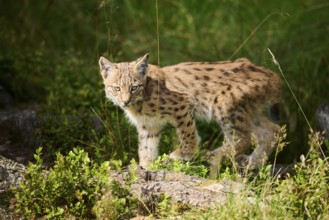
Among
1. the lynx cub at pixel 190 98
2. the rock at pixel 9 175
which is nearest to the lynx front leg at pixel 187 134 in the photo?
the lynx cub at pixel 190 98

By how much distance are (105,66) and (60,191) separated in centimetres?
215

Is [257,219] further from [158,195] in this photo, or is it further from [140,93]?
[140,93]

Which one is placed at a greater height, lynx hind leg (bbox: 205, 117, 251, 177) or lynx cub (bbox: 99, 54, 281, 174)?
lynx cub (bbox: 99, 54, 281, 174)

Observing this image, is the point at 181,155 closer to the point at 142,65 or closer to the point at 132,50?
the point at 142,65

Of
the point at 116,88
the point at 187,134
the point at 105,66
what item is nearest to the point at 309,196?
the point at 187,134

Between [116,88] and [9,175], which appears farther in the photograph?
[116,88]

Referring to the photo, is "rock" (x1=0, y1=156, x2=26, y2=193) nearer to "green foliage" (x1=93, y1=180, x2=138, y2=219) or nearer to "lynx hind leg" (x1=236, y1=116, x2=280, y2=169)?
"green foliage" (x1=93, y1=180, x2=138, y2=219)

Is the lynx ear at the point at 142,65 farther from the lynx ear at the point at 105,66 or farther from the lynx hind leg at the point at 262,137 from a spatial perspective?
the lynx hind leg at the point at 262,137

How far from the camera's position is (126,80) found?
286 inches

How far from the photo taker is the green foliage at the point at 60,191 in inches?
217

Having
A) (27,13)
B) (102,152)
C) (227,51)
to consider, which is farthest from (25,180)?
(27,13)

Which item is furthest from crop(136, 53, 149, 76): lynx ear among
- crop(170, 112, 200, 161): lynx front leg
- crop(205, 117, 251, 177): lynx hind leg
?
crop(205, 117, 251, 177): lynx hind leg

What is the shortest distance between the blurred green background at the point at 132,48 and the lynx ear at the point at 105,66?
16cm

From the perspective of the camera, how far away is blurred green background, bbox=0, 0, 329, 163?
7980mm
